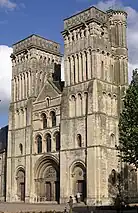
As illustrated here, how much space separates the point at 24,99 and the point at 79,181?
1595 centimetres

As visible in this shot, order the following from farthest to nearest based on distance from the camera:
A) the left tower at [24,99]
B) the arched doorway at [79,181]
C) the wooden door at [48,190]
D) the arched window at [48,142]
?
the left tower at [24,99]
the arched window at [48,142]
the wooden door at [48,190]
the arched doorway at [79,181]

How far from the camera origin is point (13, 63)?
6300cm

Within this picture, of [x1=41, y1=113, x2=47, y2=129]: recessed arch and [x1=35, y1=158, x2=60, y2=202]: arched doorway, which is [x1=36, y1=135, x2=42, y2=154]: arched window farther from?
[x1=35, y1=158, x2=60, y2=202]: arched doorway

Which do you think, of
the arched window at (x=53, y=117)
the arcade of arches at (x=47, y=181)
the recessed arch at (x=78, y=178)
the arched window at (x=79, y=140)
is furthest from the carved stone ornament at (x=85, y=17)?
the recessed arch at (x=78, y=178)

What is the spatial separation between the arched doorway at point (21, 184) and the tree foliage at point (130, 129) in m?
24.7

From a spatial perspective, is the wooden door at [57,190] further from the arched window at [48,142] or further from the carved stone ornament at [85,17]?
the carved stone ornament at [85,17]

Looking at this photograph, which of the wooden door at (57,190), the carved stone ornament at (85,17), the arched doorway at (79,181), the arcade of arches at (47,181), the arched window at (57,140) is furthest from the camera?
the arcade of arches at (47,181)

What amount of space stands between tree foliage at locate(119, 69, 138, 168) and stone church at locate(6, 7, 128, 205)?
38.0 feet

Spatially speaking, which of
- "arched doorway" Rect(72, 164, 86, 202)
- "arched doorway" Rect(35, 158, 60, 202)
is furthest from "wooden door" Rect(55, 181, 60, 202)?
"arched doorway" Rect(72, 164, 86, 202)

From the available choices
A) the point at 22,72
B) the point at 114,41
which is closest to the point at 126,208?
the point at 114,41

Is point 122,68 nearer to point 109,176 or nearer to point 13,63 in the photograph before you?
point 109,176

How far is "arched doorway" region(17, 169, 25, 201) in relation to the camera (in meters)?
56.8

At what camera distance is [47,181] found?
177ft

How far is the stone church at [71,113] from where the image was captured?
158 ft
